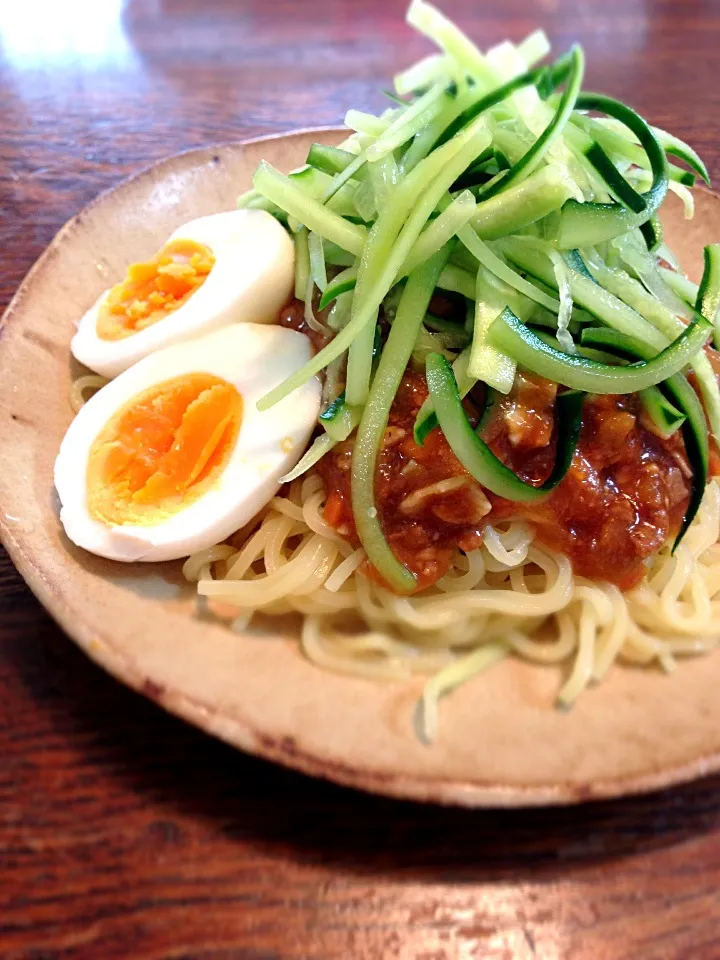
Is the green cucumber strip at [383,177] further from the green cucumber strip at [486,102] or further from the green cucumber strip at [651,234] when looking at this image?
the green cucumber strip at [651,234]

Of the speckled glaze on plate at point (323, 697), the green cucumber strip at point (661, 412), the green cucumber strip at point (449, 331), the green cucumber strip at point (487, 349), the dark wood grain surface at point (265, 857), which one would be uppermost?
the green cucumber strip at point (487, 349)

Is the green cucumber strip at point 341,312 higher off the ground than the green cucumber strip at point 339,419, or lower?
higher

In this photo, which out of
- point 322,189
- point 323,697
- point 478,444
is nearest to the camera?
point 323,697

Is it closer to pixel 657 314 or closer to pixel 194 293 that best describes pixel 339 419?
pixel 194 293

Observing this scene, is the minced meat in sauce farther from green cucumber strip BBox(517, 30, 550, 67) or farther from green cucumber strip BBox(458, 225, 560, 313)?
green cucumber strip BBox(517, 30, 550, 67)

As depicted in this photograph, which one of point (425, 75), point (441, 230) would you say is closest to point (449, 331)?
point (441, 230)

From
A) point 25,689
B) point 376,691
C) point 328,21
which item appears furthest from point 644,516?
point 328,21

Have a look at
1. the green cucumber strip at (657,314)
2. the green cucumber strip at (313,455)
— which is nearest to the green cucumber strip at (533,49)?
the green cucumber strip at (657,314)
